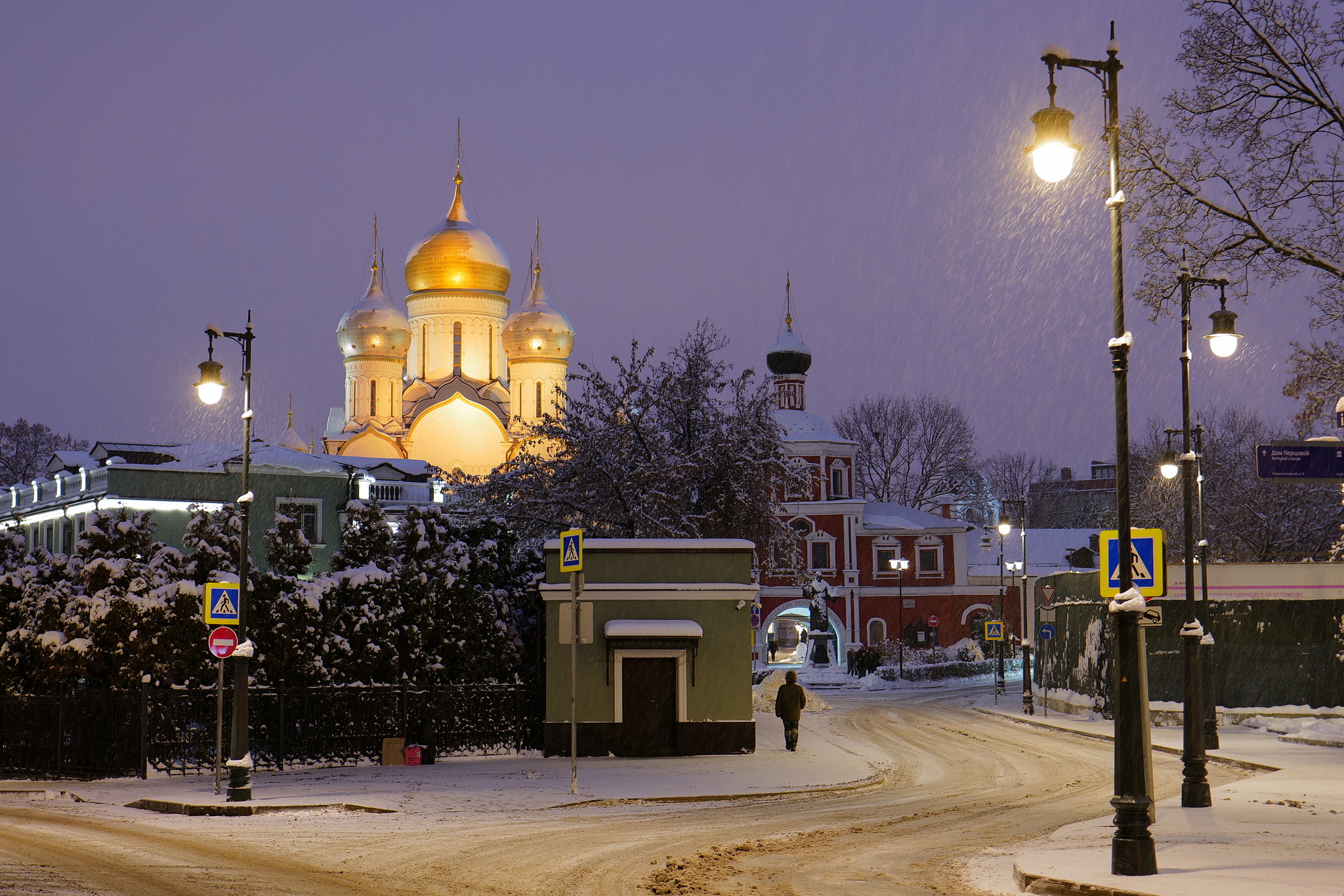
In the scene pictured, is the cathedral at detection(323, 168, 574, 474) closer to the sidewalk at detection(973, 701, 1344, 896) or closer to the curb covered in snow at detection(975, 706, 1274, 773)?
the curb covered in snow at detection(975, 706, 1274, 773)

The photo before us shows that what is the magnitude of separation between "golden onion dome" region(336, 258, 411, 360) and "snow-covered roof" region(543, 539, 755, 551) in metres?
54.9

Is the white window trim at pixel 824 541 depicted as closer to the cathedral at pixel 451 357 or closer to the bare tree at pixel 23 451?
the cathedral at pixel 451 357

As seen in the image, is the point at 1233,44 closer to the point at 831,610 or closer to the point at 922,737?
the point at 922,737

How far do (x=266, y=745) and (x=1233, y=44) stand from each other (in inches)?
736

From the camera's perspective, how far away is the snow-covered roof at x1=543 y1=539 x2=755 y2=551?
80.2 ft

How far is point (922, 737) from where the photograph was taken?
94.7ft

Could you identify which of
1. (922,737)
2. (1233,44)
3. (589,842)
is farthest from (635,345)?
(589,842)

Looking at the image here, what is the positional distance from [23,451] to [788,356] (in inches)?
1741

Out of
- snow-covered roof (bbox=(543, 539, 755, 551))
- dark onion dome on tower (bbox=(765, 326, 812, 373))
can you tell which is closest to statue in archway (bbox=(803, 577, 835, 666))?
dark onion dome on tower (bbox=(765, 326, 812, 373))

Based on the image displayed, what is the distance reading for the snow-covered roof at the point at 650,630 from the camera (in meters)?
23.8

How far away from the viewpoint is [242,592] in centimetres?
1870

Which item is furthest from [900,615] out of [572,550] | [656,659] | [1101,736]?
[572,550]

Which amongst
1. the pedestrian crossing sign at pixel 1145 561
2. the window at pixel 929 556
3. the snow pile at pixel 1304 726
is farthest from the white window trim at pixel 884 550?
the pedestrian crossing sign at pixel 1145 561

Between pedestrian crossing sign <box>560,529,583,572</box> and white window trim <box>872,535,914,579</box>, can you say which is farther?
white window trim <box>872,535,914,579</box>
